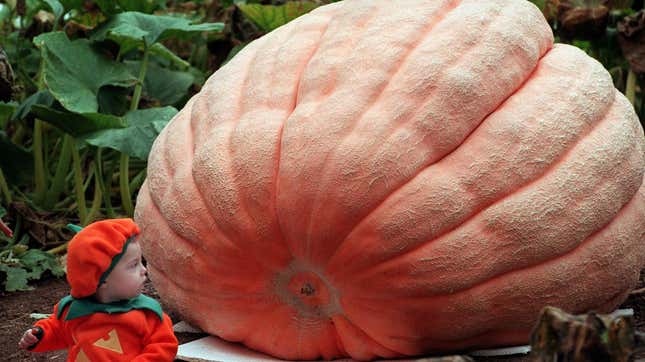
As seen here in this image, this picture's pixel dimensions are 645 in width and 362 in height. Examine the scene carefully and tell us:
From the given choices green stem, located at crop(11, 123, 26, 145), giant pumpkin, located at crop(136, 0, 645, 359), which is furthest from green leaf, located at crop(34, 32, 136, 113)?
giant pumpkin, located at crop(136, 0, 645, 359)

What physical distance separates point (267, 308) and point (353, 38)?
665 mm

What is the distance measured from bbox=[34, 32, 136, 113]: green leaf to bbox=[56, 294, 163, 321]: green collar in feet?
4.64

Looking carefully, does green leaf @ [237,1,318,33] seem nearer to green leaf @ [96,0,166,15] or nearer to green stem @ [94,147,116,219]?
green leaf @ [96,0,166,15]

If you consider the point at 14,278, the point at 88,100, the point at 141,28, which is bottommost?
the point at 14,278

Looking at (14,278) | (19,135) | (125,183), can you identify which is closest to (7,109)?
(125,183)

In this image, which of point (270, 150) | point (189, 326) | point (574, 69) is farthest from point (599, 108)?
point (189, 326)

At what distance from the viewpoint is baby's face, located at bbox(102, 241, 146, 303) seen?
1896mm

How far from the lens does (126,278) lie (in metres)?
1.90

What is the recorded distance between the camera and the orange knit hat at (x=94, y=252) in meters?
1.86

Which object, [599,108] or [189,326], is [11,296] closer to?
[189,326]

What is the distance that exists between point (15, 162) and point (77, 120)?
0.79 m

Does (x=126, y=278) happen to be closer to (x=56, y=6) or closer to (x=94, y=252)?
(x=94, y=252)

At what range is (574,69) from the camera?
2.36m

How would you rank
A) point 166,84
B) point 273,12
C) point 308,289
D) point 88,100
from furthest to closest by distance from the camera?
1. point 166,84
2. point 273,12
3. point 88,100
4. point 308,289
